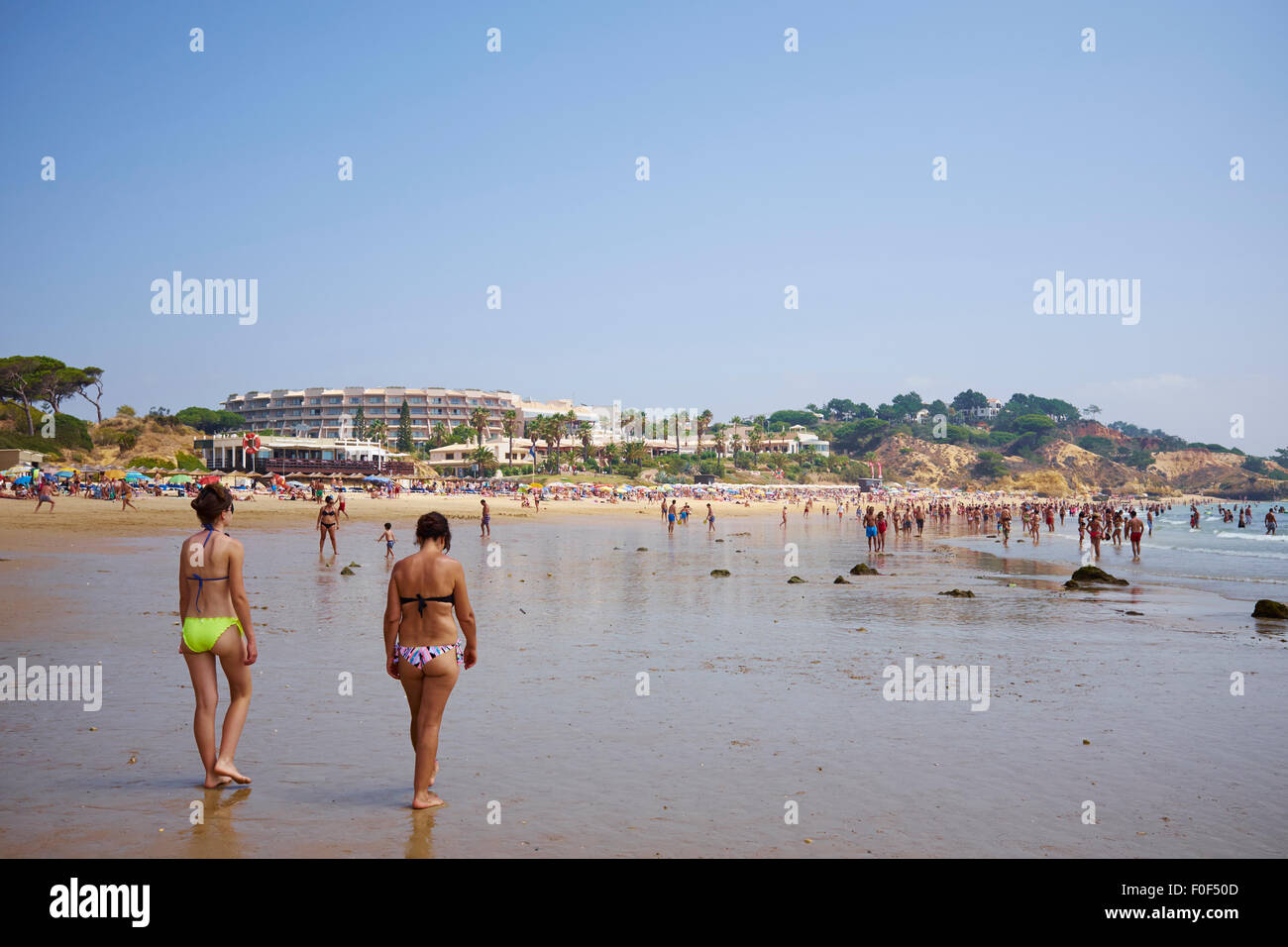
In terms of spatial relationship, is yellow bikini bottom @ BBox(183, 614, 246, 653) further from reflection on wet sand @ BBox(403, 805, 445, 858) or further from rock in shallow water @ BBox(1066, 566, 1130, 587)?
rock in shallow water @ BBox(1066, 566, 1130, 587)

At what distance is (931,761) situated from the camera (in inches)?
271

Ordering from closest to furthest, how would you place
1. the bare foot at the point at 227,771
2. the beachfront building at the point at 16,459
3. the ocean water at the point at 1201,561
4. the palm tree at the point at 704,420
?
the bare foot at the point at 227,771
the ocean water at the point at 1201,561
the beachfront building at the point at 16,459
the palm tree at the point at 704,420

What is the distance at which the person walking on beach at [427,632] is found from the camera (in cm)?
550

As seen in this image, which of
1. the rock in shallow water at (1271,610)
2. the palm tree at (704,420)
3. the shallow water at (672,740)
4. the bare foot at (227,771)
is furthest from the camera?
the palm tree at (704,420)

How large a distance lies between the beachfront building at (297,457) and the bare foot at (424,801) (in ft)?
284

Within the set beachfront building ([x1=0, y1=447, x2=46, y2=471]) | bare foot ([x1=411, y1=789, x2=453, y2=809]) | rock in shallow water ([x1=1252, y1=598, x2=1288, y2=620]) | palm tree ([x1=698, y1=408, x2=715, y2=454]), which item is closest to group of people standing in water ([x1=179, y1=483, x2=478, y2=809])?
bare foot ([x1=411, y1=789, x2=453, y2=809])

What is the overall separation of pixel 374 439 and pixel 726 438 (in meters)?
60.5

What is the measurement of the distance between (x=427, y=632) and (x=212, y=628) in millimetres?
1479

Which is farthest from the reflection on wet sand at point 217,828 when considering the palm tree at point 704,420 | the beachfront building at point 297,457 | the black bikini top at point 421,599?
the palm tree at point 704,420

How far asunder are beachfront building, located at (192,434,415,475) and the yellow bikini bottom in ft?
281

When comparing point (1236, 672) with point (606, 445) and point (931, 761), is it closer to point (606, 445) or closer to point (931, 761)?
point (931, 761)

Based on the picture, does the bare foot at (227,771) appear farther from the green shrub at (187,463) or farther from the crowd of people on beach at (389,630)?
the green shrub at (187,463)

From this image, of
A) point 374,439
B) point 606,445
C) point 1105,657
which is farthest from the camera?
point 374,439
